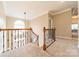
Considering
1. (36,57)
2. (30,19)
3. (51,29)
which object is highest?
(30,19)

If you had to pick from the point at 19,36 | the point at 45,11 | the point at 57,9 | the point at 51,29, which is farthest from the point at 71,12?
the point at 19,36

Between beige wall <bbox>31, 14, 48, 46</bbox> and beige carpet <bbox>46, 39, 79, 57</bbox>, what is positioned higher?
beige wall <bbox>31, 14, 48, 46</bbox>

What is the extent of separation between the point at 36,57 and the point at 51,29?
1.82m

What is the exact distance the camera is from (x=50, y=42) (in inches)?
149

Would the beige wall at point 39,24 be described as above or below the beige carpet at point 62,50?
above

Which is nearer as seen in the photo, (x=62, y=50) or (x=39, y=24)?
(x=62, y=50)

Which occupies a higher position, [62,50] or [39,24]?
[39,24]

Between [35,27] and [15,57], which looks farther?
[35,27]

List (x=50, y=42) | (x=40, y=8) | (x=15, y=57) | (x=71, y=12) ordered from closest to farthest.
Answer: (x=15, y=57)
(x=50, y=42)
(x=40, y=8)
(x=71, y=12)

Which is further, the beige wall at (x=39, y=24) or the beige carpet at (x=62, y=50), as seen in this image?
the beige wall at (x=39, y=24)

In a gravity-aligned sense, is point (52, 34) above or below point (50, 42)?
above

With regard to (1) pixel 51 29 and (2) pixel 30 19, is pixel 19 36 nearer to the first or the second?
(2) pixel 30 19

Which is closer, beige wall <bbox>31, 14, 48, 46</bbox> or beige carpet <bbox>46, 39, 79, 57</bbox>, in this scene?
beige carpet <bbox>46, 39, 79, 57</bbox>

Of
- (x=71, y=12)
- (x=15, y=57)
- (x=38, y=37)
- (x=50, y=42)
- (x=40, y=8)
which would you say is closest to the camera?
(x=15, y=57)
